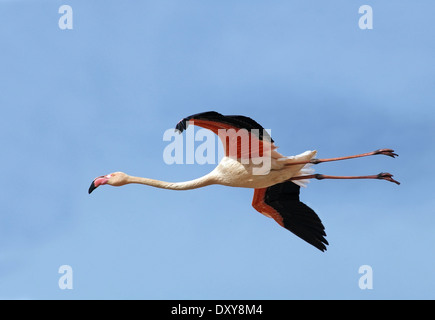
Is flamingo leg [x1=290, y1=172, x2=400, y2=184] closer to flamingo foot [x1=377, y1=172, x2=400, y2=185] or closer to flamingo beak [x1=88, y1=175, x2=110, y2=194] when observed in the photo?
flamingo foot [x1=377, y1=172, x2=400, y2=185]

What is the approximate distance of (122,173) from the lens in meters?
18.5

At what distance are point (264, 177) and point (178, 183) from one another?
1912 millimetres

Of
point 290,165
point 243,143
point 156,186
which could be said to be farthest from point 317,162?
point 156,186

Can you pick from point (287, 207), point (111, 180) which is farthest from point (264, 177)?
point (111, 180)

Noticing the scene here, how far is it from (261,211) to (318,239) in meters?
1.58

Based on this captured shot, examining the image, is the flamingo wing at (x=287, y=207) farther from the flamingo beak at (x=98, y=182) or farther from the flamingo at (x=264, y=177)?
the flamingo beak at (x=98, y=182)

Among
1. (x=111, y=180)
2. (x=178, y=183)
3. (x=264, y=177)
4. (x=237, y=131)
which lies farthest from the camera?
(x=111, y=180)

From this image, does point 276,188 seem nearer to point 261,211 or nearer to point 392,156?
point 261,211

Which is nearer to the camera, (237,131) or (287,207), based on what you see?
(237,131)

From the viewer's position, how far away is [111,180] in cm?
1844

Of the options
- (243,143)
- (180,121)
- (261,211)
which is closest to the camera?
(180,121)

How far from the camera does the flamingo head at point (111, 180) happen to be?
60.4 feet

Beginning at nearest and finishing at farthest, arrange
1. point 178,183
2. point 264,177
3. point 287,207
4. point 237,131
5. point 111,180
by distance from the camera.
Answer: point 237,131, point 264,177, point 178,183, point 111,180, point 287,207

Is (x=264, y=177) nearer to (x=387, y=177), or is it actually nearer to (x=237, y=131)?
(x=237, y=131)
